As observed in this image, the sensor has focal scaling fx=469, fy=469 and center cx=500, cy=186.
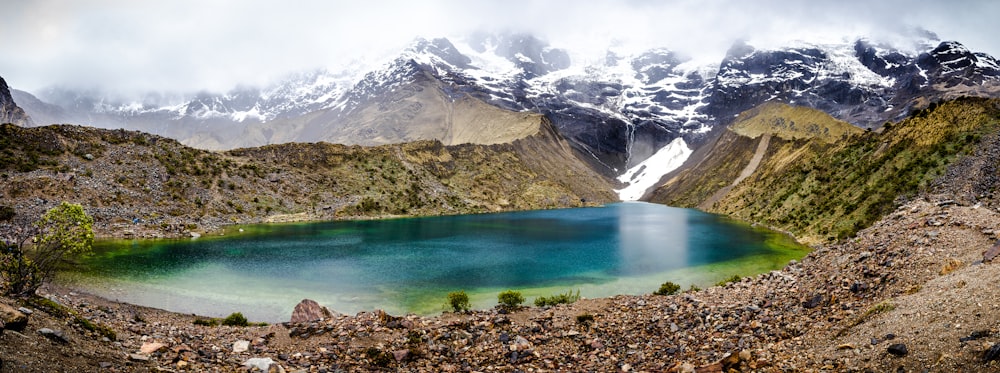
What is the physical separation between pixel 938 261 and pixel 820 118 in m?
183

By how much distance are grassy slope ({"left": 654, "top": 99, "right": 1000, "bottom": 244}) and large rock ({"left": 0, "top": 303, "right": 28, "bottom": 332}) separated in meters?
55.2

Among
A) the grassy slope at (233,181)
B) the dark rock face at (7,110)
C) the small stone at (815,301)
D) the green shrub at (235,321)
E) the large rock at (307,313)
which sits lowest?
the green shrub at (235,321)

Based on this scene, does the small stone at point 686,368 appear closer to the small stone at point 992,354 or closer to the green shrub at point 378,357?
the small stone at point 992,354

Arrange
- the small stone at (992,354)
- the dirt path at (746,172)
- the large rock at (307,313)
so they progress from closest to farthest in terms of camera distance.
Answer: the small stone at (992,354) < the large rock at (307,313) < the dirt path at (746,172)

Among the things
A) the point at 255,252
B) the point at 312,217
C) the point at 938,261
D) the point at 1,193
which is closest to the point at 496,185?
the point at 312,217

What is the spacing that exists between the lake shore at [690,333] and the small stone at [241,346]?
0.12 ft

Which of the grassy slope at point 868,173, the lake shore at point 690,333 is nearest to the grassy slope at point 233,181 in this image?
the lake shore at point 690,333

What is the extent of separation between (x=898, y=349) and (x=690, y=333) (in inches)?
286

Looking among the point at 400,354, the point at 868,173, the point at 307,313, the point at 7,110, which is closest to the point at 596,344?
the point at 400,354

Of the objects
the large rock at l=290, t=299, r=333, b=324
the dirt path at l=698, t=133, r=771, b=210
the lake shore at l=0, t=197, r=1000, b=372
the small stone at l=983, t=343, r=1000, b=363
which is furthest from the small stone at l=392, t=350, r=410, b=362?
the dirt path at l=698, t=133, r=771, b=210

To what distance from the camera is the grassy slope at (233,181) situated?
226 ft

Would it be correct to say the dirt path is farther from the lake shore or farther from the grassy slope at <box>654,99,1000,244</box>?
the lake shore

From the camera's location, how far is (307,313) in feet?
70.2

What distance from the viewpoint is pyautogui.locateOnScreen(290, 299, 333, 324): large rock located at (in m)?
21.0
